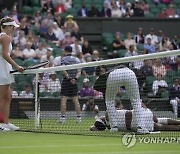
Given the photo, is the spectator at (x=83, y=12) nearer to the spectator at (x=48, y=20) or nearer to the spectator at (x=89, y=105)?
the spectator at (x=48, y=20)

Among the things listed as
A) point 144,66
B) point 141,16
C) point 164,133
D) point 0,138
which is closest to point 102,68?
point 144,66

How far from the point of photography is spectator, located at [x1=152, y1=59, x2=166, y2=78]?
13367mm

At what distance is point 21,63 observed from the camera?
2169cm

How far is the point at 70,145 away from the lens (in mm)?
9586

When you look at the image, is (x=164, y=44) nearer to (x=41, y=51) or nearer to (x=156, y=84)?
(x=41, y=51)

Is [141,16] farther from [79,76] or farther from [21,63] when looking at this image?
[79,76]

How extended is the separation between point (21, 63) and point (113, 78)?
10.0 meters

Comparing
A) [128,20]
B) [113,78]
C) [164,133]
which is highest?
[128,20]

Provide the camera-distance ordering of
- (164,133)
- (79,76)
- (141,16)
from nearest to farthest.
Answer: (164,133) < (79,76) < (141,16)

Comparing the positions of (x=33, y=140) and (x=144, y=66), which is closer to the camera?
(x=33, y=140)

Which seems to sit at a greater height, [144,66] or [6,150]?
[144,66]

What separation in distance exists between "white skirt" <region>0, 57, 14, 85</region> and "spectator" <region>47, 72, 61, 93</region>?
3218 mm

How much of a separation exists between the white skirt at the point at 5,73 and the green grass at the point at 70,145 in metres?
1.19

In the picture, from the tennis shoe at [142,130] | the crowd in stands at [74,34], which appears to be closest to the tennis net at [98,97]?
the tennis shoe at [142,130]
